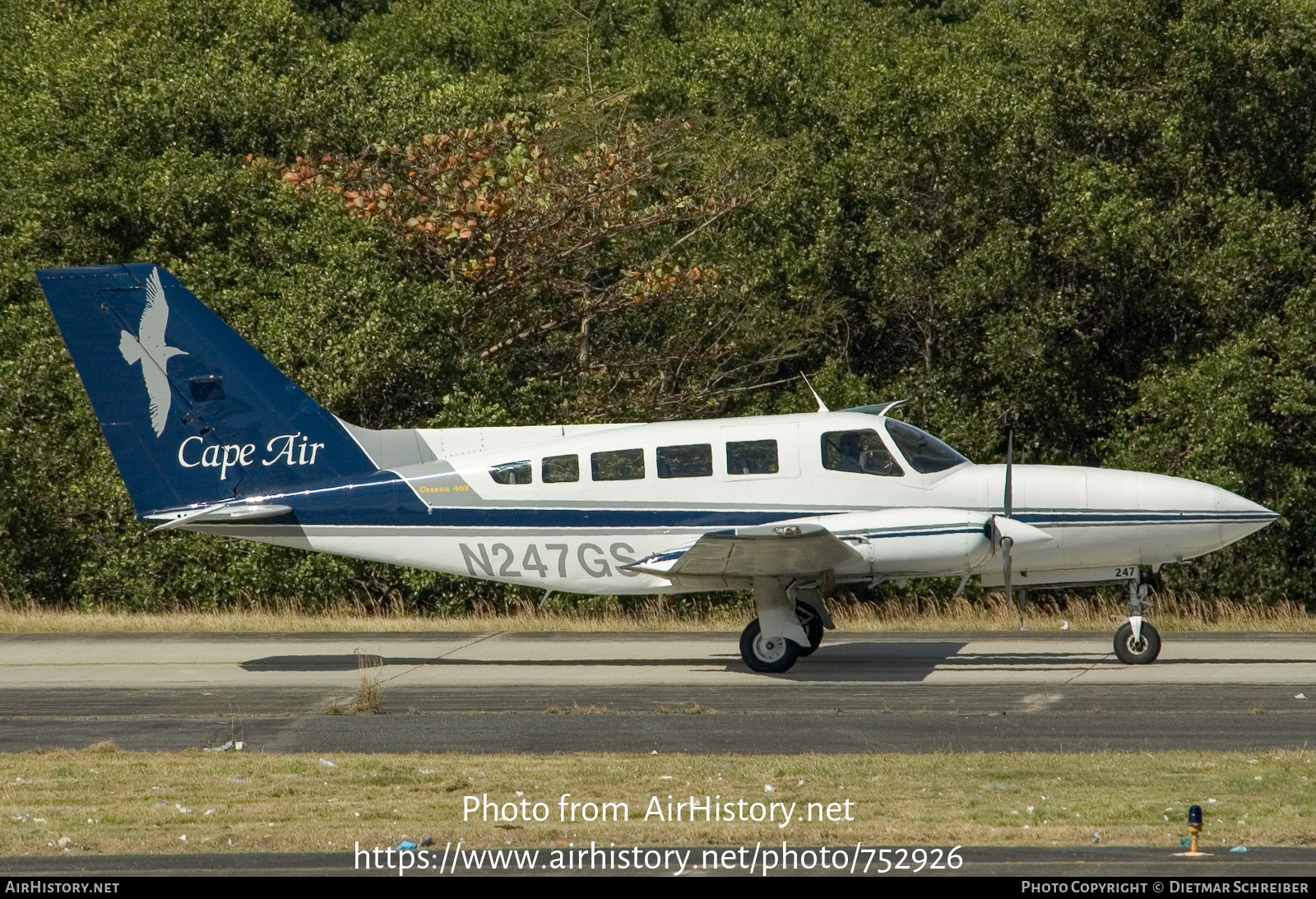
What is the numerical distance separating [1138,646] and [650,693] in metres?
5.09

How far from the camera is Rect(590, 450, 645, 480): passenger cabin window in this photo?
50.4ft

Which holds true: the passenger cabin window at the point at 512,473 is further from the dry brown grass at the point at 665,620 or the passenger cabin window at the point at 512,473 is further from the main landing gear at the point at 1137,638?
the main landing gear at the point at 1137,638

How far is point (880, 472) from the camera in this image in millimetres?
15062

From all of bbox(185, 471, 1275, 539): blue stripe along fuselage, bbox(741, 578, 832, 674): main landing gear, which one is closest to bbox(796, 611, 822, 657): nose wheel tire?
bbox(741, 578, 832, 674): main landing gear

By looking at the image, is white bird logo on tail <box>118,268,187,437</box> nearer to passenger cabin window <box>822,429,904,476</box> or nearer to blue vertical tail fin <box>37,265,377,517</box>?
blue vertical tail fin <box>37,265,377,517</box>

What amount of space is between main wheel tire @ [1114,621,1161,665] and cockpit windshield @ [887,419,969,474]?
2.43 m

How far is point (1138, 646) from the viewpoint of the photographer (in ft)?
49.0

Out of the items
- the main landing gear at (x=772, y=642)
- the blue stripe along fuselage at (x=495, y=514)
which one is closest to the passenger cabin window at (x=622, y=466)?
the blue stripe along fuselage at (x=495, y=514)

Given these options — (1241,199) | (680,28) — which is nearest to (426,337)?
(1241,199)

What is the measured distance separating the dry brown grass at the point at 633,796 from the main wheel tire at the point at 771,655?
4.30 m

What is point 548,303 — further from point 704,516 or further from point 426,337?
point 704,516

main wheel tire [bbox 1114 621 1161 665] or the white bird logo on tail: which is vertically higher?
the white bird logo on tail

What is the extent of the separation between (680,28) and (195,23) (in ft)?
58.9

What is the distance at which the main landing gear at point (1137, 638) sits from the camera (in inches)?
587
